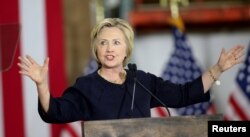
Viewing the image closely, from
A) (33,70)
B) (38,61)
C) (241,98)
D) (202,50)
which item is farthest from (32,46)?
(33,70)

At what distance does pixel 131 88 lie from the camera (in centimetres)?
146

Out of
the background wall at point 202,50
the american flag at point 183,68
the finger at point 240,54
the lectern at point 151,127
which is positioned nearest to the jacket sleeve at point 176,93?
the finger at point 240,54

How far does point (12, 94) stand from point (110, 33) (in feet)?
4.40

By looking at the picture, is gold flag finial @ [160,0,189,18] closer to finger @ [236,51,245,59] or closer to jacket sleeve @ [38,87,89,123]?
finger @ [236,51,245,59]

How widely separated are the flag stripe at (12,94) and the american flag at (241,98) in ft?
3.31

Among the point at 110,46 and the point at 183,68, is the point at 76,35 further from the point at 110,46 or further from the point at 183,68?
the point at 110,46

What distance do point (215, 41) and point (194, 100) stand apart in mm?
1453

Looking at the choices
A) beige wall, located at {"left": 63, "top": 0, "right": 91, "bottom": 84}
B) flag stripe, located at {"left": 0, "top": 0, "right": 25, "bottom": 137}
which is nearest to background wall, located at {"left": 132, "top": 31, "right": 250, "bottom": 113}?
beige wall, located at {"left": 63, "top": 0, "right": 91, "bottom": 84}

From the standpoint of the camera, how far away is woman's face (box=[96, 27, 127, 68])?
1444 millimetres

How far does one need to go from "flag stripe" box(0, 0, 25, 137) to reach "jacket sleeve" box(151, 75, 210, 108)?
1.24 m

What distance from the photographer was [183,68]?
109 inches

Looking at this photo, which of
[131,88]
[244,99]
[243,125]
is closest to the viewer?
[243,125]

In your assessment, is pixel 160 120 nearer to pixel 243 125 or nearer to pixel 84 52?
pixel 243 125

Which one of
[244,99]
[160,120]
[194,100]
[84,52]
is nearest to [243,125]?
[160,120]
